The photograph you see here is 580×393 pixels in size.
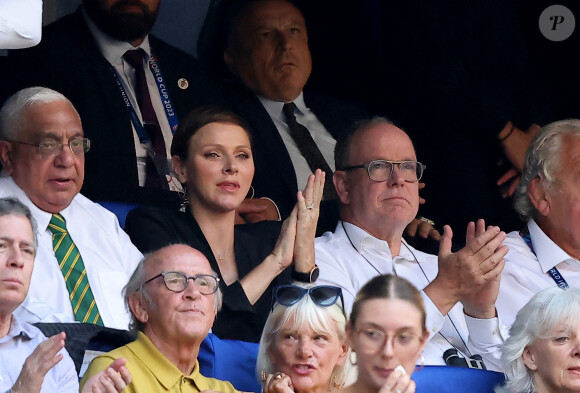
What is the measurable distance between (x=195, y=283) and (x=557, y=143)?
1934 mm

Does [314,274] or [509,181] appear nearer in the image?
[314,274]

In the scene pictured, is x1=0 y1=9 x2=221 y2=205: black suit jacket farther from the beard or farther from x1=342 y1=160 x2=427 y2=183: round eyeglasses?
x1=342 y1=160 x2=427 y2=183: round eyeglasses

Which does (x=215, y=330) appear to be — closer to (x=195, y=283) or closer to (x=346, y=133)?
(x=195, y=283)

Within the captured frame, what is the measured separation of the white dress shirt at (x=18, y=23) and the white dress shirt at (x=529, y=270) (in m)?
2.09

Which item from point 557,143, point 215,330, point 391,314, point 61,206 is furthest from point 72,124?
point 557,143

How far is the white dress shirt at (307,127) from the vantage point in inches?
239

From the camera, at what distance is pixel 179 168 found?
512 centimetres

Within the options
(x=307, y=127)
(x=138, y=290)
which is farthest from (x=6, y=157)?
(x=307, y=127)

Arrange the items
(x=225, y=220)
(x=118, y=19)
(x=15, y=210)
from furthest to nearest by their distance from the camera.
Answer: (x=118, y=19) < (x=225, y=220) < (x=15, y=210)

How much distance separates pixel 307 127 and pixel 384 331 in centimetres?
238

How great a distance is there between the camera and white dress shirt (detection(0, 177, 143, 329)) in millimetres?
4703

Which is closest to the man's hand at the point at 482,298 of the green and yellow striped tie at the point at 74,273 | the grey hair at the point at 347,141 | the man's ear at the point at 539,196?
the man's ear at the point at 539,196

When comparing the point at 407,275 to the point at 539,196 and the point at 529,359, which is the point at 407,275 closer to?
the point at 539,196

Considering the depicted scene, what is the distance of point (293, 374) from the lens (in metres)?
4.14
